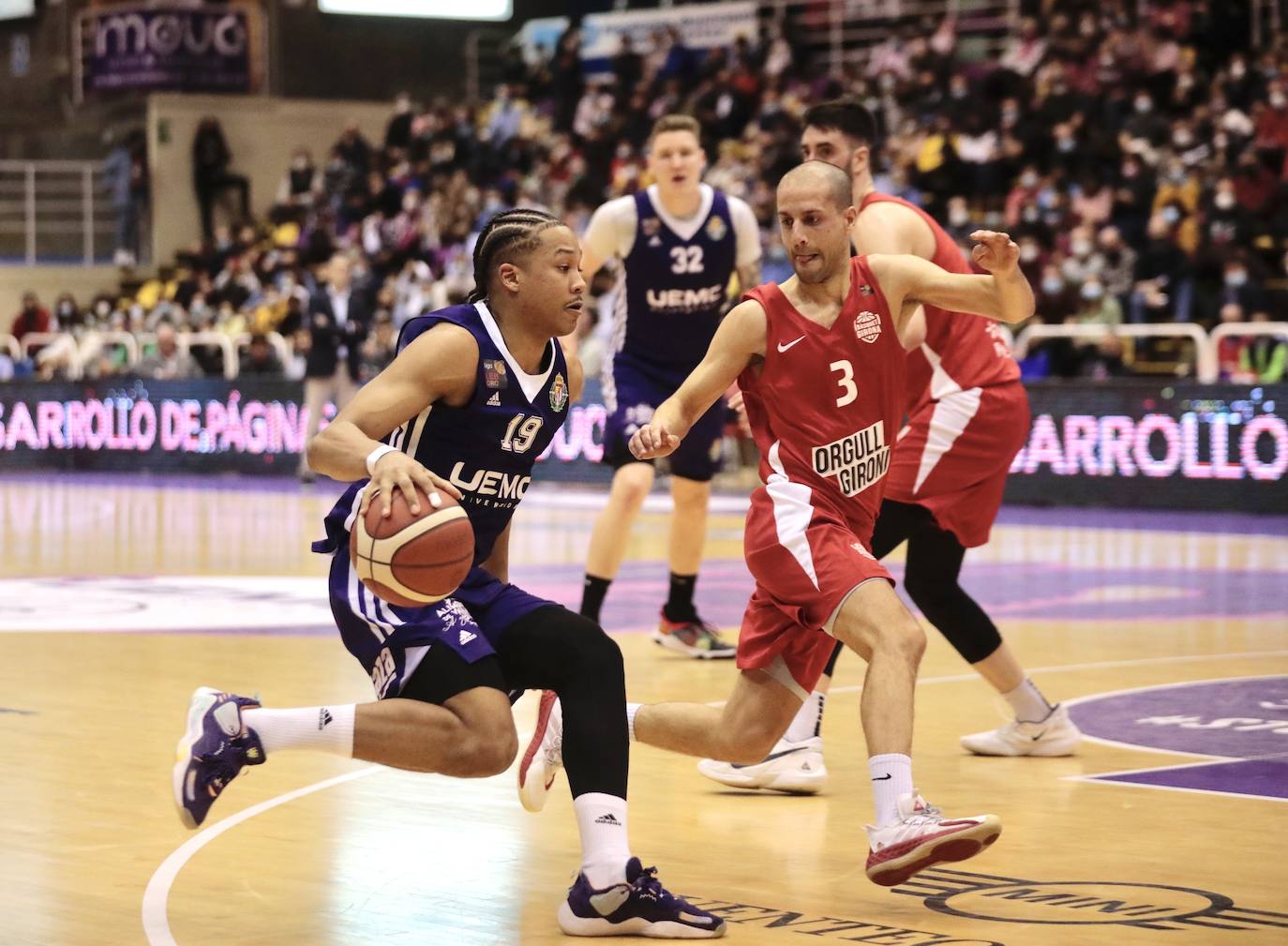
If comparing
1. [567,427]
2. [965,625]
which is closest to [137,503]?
[567,427]

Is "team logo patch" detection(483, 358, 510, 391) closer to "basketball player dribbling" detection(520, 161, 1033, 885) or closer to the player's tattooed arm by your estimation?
the player's tattooed arm

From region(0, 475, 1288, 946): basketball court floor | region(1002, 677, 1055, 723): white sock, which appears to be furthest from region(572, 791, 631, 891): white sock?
region(1002, 677, 1055, 723): white sock

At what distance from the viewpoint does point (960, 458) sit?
6832 mm

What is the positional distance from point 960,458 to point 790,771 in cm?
126

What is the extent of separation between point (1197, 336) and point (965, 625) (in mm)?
10138

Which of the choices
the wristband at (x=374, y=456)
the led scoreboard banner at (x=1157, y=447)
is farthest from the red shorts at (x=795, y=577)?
the led scoreboard banner at (x=1157, y=447)

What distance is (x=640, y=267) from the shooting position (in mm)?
9242

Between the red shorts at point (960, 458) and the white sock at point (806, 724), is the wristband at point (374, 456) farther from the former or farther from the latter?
the red shorts at point (960, 458)

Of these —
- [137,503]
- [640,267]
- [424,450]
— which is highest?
[640,267]

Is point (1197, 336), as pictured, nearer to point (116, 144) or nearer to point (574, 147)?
point (574, 147)

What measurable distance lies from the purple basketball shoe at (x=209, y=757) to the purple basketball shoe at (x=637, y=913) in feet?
2.71

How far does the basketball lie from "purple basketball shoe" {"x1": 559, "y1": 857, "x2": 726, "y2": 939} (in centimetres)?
76

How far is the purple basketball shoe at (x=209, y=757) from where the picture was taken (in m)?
4.70

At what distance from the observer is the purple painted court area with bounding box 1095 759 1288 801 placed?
6203mm
